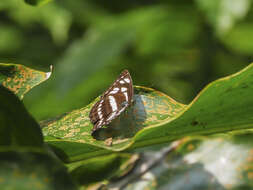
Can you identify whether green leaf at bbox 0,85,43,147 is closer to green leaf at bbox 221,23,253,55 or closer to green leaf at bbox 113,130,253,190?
green leaf at bbox 113,130,253,190

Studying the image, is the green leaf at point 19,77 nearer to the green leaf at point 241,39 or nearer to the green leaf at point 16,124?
the green leaf at point 16,124

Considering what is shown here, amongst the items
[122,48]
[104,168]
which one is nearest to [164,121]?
[104,168]

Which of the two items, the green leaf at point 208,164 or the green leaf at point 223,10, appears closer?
the green leaf at point 208,164

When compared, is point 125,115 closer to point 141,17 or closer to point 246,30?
point 141,17

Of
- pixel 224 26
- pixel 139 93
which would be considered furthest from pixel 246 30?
pixel 139 93

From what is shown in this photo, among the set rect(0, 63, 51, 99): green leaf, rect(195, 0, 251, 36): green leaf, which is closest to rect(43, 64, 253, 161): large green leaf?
rect(0, 63, 51, 99): green leaf

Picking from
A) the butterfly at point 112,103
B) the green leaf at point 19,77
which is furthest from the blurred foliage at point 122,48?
the green leaf at point 19,77
